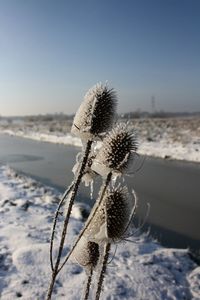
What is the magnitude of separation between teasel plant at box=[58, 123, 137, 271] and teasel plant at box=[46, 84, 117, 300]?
75mm

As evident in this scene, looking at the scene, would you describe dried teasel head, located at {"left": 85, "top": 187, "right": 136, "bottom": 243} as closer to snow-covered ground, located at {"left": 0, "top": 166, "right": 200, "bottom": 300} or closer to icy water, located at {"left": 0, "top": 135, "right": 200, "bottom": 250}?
snow-covered ground, located at {"left": 0, "top": 166, "right": 200, "bottom": 300}

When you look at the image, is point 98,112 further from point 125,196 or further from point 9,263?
point 9,263

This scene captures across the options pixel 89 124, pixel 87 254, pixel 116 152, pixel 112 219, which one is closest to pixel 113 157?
pixel 116 152

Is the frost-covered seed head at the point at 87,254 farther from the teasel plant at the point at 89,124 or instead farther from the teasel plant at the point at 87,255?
the teasel plant at the point at 89,124

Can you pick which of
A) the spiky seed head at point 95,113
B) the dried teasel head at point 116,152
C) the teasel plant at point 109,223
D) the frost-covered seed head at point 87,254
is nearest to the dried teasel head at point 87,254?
the frost-covered seed head at point 87,254

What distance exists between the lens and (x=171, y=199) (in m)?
13.8

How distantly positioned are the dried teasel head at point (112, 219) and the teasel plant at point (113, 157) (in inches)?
5.3

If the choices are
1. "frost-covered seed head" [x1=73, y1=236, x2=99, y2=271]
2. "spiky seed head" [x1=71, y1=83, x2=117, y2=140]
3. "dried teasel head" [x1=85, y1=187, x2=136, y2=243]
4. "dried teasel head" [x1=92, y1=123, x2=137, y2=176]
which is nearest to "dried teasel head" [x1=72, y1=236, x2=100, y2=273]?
"frost-covered seed head" [x1=73, y1=236, x2=99, y2=271]

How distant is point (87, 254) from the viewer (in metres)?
2.93

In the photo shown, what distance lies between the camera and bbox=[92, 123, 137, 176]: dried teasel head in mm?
2363

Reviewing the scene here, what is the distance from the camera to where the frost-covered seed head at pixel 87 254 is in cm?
292

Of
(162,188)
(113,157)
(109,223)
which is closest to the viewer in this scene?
(113,157)

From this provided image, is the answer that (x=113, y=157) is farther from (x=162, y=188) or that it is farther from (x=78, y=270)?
(x=162, y=188)

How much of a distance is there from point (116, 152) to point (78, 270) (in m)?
4.92
